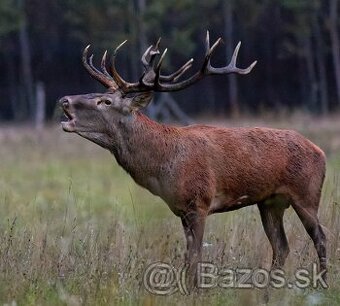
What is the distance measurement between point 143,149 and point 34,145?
15657 mm

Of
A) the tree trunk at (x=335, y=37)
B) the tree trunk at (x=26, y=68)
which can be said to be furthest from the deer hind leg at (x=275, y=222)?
the tree trunk at (x=26, y=68)

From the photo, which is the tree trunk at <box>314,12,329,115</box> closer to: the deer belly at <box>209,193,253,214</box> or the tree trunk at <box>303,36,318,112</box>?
the tree trunk at <box>303,36,318,112</box>

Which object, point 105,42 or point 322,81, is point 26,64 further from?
point 322,81

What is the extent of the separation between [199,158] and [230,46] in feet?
103

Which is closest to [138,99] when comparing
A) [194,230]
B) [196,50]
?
[194,230]

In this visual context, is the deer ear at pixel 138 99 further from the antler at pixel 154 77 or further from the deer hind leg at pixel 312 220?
the deer hind leg at pixel 312 220

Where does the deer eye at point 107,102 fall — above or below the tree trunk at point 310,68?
above

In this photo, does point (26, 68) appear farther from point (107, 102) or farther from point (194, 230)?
point (194, 230)

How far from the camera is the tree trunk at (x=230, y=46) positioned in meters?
38.4

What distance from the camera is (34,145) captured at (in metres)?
23.5

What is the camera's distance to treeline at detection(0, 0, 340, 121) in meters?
38.0

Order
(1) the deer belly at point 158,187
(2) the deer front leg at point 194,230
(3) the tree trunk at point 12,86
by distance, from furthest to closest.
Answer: (3) the tree trunk at point 12,86 < (1) the deer belly at point 158,187 < (2) the deer front leg at point 194,230

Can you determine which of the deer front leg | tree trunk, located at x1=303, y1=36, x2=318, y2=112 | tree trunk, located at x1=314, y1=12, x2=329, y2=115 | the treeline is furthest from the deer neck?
tree trunk, located at x1=303, y1=36, x2=318, y2=112

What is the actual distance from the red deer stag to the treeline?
1129 inches
